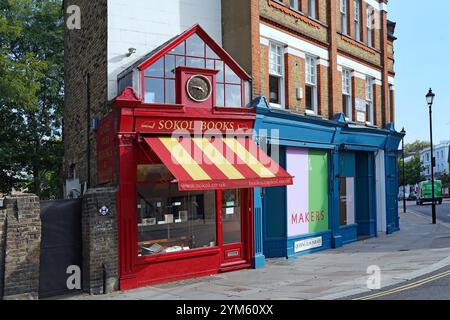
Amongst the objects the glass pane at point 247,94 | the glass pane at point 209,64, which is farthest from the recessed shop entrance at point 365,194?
the glass pane at point 209,64

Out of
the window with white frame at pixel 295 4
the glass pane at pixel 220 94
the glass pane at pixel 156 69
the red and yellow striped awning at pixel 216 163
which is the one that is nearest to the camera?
the red and yellow striped awning at pixel 216 163

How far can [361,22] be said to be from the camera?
20391 mm

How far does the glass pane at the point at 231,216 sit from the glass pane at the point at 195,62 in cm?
352

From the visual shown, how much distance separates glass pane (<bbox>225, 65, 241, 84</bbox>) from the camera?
522 inches

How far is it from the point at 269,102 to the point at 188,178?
5501 millimetres

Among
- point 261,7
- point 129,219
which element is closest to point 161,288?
point 129,219

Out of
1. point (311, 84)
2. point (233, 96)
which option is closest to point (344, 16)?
point (311, 84)

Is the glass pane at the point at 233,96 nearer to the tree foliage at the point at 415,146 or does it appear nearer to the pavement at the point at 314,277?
the pavement at the point at 314,277

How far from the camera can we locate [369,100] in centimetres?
2097

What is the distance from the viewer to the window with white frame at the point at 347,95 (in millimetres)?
19047

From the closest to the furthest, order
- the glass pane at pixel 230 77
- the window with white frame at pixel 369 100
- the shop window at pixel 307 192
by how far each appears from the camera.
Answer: the glass pane at pixel 230 77 → the shop window at pixel 307 192 → the window with white frame at pixel 369 100

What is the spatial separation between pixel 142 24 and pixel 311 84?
22.1ft

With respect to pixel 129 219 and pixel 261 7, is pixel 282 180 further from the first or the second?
pixel 261 7
